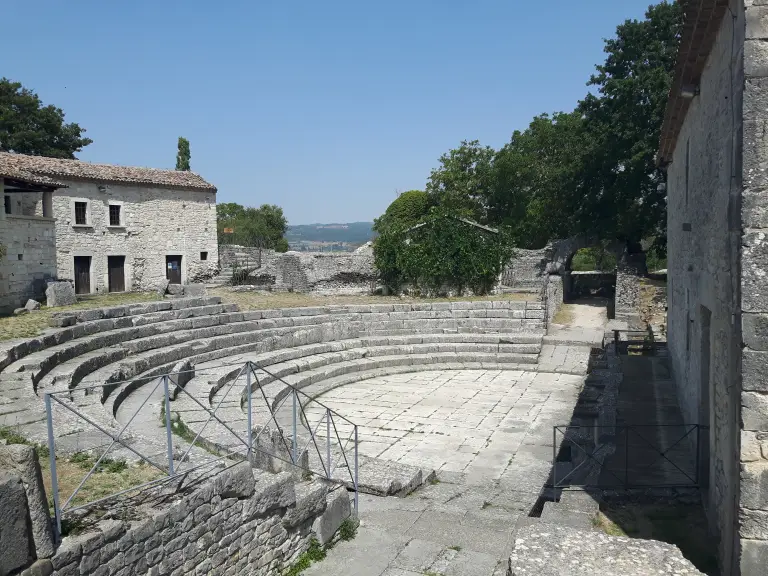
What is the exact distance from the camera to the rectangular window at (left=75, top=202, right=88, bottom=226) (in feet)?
89.0

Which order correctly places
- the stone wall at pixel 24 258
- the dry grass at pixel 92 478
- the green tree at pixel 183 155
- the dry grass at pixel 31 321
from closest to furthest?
1. the dry grass at pixel 92 478
2. the dry grass at pixel 31 321
3. the stone wall at pixel 24 258
4. the green tree at pixel 183 155

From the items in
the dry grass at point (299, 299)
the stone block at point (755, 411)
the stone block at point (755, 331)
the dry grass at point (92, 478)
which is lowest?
the dry grass at point (92, 478)

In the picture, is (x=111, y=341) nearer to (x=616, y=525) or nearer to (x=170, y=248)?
(x=616, y=525)

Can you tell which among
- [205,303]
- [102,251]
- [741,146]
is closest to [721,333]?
[741,146]

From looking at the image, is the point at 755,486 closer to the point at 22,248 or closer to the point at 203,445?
the point at 203,445

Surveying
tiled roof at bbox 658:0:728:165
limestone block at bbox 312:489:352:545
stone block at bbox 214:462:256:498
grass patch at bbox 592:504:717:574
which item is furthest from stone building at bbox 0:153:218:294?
grass patch at bbox 592:504:717:574

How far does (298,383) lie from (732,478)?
10204mm

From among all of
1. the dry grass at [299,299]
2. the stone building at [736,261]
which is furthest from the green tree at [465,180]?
the stone building at [736,261]

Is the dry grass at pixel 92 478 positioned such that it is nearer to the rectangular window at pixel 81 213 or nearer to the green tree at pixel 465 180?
the rectangular window at pixel 81 213

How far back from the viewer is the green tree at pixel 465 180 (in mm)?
42562

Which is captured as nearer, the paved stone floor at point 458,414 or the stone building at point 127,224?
the paved stone floor at point 458,414

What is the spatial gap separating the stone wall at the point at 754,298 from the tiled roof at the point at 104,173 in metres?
25.5

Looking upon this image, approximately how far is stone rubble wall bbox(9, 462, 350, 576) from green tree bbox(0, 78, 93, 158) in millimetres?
37090

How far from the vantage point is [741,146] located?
462cm
